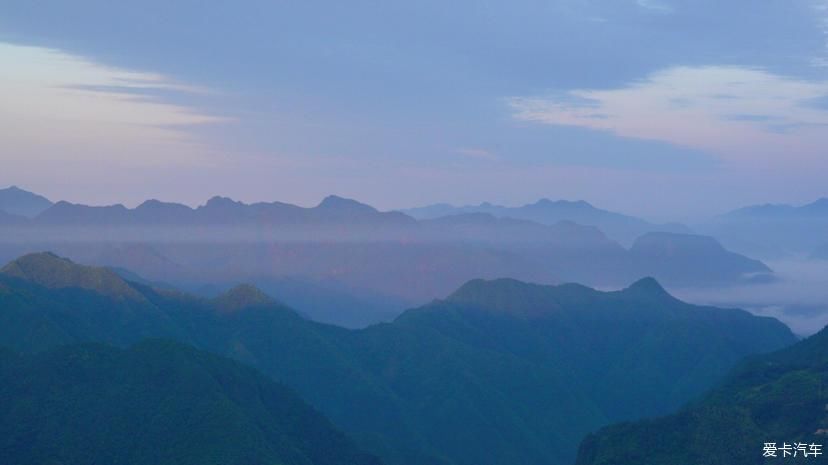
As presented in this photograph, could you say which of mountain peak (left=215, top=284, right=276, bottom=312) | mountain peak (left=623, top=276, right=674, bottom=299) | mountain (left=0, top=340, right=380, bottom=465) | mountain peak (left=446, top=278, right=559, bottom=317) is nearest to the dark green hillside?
mountain peak (left=446, top=278, right=559, bottom=317)

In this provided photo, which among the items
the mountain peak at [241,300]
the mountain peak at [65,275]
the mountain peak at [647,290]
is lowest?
the mountain peak at [647,290]

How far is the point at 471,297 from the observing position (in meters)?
169

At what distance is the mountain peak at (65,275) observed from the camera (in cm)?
12362

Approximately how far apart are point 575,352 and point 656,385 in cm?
1844

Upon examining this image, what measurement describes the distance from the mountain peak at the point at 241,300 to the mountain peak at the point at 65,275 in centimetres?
1357

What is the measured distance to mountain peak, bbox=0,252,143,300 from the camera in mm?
123625

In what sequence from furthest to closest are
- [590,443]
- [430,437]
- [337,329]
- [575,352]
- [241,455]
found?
[575,352] → [337,329] → [430,437] → [590,443] → [241,455]

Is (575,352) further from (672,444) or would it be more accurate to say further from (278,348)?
(672,444)

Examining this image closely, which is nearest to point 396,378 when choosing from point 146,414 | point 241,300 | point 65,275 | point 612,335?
point 241,300

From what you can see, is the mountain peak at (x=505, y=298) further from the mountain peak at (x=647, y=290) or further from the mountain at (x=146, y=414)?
the mountain at (x=146, y=414)

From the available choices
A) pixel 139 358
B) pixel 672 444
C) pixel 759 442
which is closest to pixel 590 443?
pixel 672 444

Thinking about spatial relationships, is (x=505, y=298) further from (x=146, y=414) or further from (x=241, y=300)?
(x=146, y=414)

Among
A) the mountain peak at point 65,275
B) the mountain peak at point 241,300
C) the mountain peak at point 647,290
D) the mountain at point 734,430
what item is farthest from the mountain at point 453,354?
the mountain at point 734,430

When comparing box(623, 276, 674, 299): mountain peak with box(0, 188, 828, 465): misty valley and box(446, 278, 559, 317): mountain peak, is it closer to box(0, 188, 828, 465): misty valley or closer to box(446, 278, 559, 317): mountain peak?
box(0, 188, 828, 465): misty valley
